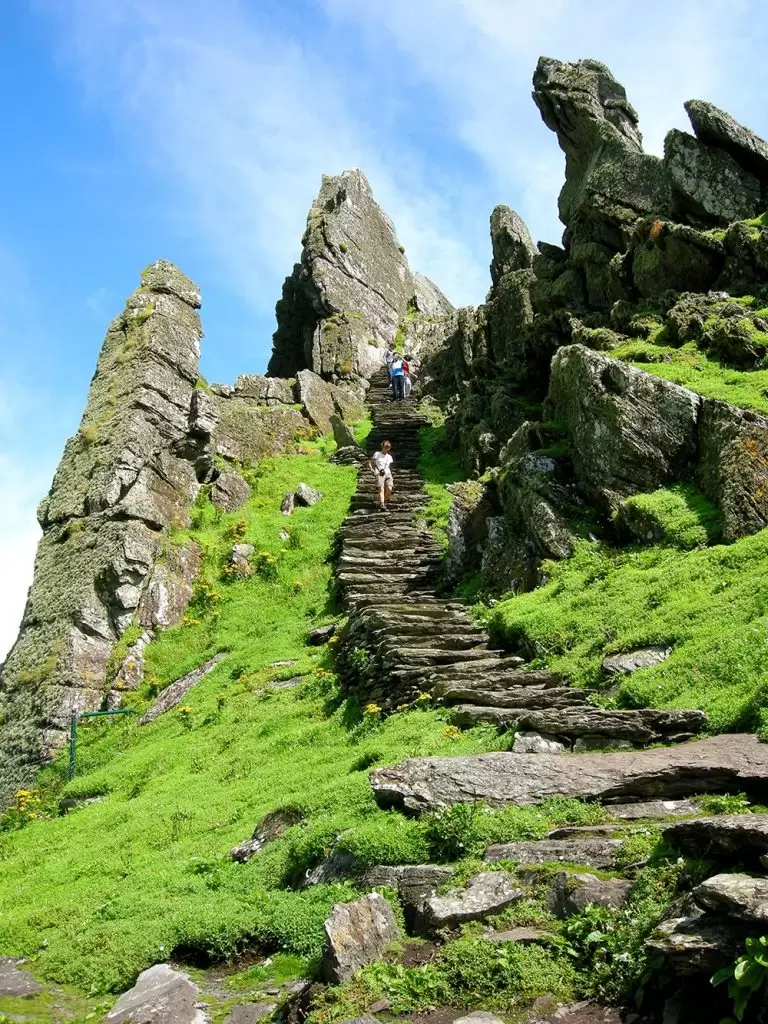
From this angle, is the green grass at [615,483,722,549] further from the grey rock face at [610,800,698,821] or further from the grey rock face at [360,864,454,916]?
the grey rock face at [360,864,454,916]

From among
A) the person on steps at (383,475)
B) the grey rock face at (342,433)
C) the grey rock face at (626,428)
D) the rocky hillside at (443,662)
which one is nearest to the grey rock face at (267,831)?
the rocky hillside at (443,662)

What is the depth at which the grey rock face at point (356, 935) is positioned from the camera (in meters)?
8.09

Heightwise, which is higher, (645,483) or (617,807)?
(645,483)

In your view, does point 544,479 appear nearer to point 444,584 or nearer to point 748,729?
point 444,584

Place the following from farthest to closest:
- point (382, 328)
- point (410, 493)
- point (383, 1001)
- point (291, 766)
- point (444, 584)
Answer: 1. point (382, 328)
2. point (410, 493)
3. point (444, 584)
4. point (291, 766)
5. point (383, 1001)

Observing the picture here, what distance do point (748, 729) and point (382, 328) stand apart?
48.5 meters

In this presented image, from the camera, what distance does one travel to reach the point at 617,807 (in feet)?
35.8

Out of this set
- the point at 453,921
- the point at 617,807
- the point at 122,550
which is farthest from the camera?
the point at 122,550

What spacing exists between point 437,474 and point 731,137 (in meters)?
17.3

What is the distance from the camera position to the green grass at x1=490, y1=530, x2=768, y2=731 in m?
13.5

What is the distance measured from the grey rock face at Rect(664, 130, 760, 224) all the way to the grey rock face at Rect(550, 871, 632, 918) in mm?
30529

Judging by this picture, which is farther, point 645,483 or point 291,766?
point 645,483

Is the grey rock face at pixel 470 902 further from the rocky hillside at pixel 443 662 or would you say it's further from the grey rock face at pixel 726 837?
the grey rock face at pixel 726 837

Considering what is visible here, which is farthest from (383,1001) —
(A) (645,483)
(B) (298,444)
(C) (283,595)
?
(B) (298,444)
